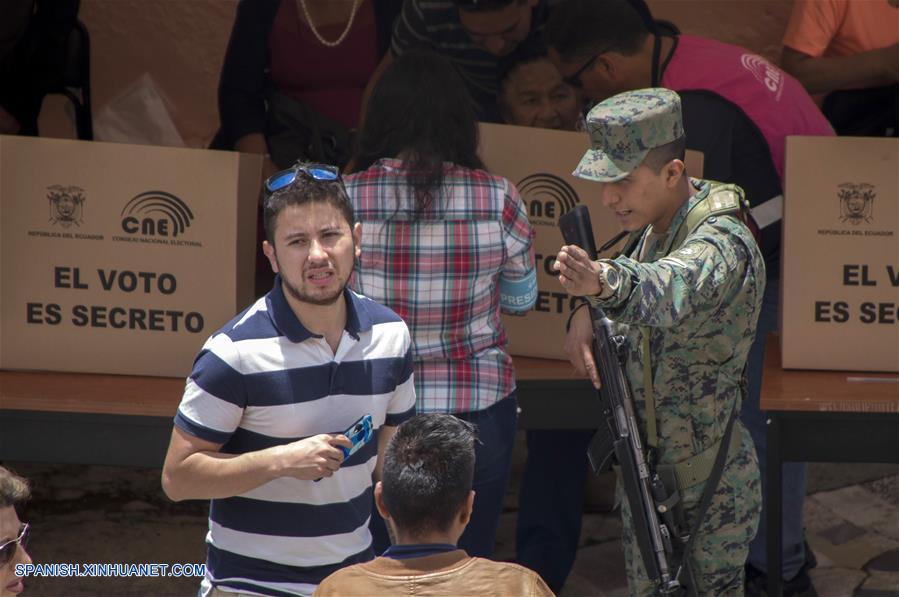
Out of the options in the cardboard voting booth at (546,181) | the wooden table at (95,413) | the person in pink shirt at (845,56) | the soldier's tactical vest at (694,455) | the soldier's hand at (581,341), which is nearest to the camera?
the soldier's tactical vest at (694,455)

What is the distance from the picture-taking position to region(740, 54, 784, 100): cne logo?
4.13 meters

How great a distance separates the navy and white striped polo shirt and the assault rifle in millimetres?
611

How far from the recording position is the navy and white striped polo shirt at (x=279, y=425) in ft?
8.14

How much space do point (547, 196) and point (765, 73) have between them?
819mm

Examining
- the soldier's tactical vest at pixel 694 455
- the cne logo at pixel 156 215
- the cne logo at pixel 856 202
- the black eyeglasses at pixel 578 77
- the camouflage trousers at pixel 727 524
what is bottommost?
the camouflage trousers at pixel 727 524

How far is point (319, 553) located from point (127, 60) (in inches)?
154

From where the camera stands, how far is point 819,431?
3744 mm

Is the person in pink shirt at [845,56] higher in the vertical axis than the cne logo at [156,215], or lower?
higher

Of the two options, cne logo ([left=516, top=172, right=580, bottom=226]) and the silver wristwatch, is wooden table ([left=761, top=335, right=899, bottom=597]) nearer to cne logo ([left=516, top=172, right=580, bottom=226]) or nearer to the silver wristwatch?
cne logo ([left=516, top=172, right=580, bottom=226])

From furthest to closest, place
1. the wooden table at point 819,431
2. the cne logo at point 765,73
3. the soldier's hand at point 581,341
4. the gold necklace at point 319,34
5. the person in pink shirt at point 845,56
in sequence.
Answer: the gold necklace at point 319,34, the person in pink shirt at point 845,56, the cne logo at point 765,73, the wooden table at point 819,431, the soldier's hand at point 581,341

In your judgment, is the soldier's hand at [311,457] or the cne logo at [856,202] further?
the cne logo at [856,202]

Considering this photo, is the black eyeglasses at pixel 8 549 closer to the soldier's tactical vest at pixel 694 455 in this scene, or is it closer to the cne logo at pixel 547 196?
the soldier's tactical vest at pixel 694 455

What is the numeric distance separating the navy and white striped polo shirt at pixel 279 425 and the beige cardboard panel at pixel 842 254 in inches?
67.0

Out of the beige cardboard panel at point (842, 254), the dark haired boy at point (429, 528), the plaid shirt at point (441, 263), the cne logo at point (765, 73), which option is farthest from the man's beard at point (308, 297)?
the cne logo at point (765, 73)
